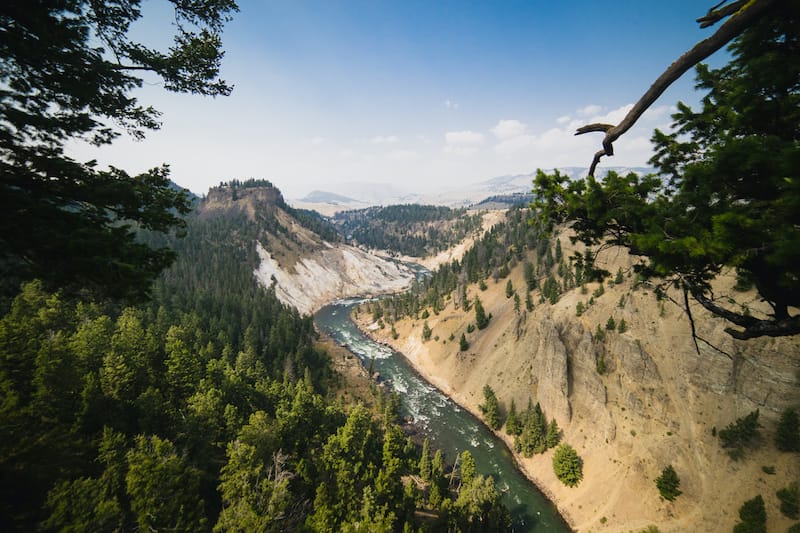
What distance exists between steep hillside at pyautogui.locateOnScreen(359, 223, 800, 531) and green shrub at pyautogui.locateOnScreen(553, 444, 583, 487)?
2.86 ft

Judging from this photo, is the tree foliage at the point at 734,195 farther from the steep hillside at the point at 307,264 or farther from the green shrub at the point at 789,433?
the steep hillside at the point at 307,264

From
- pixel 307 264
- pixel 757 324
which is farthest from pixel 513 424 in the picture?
pixel 307 264

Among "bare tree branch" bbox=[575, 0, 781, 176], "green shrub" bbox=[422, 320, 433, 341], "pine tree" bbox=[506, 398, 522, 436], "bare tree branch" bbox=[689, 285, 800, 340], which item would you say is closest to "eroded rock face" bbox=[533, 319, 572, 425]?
"pine tree" bbox=[506, 398, 522, 436]

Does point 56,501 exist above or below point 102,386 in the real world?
above

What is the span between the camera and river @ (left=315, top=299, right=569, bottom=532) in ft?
119

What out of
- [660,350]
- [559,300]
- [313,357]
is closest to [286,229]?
[313,357]

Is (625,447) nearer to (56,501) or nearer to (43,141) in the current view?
(56,501)

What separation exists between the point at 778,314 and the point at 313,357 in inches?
2639

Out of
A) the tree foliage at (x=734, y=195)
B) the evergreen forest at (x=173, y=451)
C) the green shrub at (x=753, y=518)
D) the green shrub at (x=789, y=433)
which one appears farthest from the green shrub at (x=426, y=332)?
the tree foliage at (x=734, y=195)

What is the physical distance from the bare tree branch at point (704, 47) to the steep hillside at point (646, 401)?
70.6 ft

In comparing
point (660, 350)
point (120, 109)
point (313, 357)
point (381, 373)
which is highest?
point (120, 109)

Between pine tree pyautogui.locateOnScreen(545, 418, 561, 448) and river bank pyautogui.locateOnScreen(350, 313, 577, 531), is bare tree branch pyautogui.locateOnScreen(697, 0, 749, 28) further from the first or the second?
pine tree pyautogui.locateOnScreen(545, 418, 561, 448)

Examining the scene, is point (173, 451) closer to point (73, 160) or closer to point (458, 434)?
point (73, 160)

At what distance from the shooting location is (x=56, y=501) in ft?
41.3
